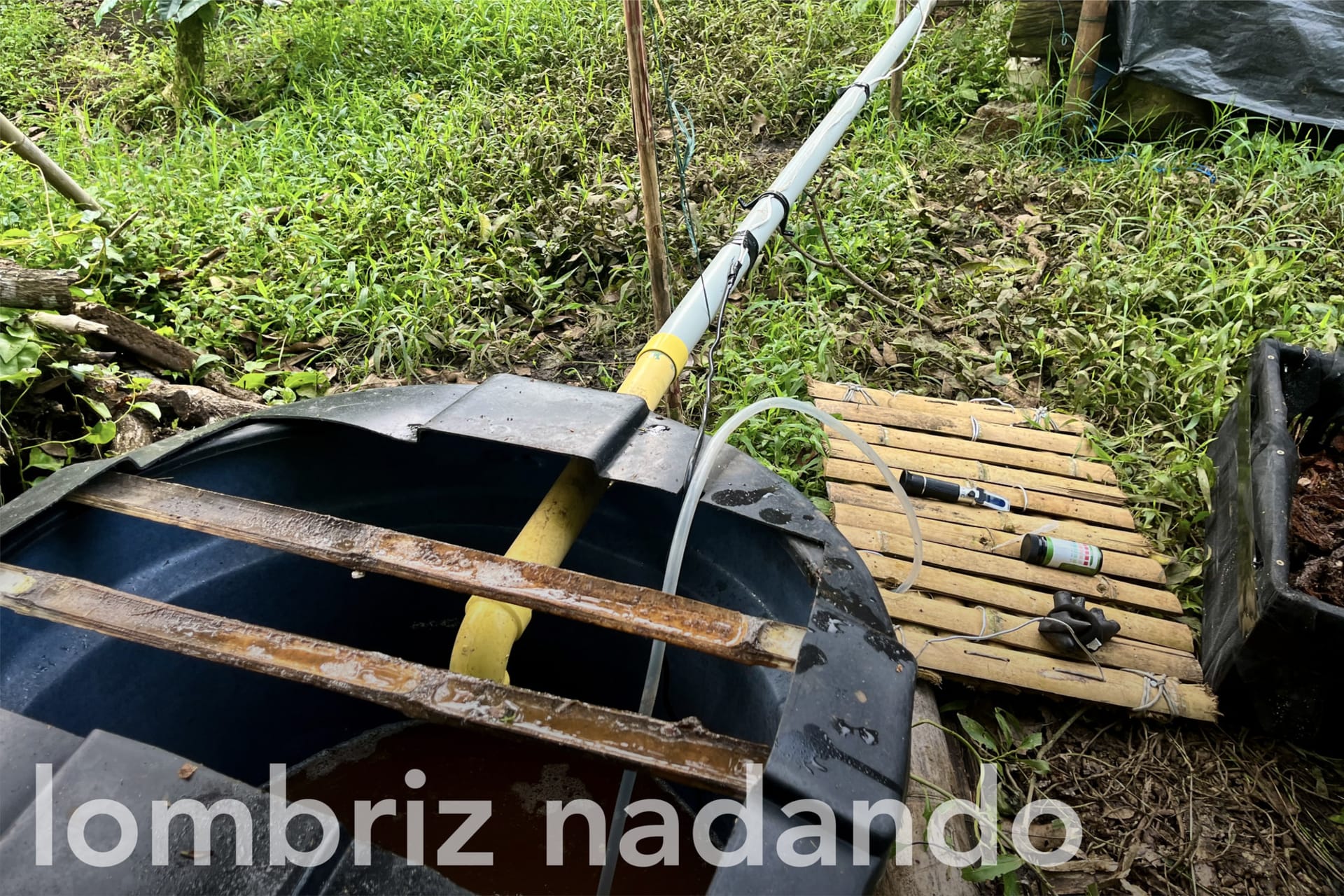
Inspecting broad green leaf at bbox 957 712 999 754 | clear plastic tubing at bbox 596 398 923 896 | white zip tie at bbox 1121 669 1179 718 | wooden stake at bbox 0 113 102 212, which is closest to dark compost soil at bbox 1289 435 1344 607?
white zip tie at bbox 1121 669 1179 718

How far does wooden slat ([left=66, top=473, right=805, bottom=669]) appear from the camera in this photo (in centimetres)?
105

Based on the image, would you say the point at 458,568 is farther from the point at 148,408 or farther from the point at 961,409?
the point at 961,409

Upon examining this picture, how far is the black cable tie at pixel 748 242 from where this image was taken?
7.14 feet

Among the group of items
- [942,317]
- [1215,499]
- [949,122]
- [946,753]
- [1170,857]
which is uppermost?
[949,122]

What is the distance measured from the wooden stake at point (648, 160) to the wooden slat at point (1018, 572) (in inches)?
27.7

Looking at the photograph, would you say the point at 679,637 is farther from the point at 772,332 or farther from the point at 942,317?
the point at 942,317

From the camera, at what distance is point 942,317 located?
3119 millimetres

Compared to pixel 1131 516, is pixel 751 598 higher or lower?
higher

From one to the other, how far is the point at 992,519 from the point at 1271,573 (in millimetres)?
743

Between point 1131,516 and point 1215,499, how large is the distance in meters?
0.22

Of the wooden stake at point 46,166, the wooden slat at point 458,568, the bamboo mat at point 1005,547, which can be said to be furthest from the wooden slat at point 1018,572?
the wooden stake at point 46,166

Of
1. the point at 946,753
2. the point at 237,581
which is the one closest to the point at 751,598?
the point at 946,753

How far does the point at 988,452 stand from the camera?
2.58m

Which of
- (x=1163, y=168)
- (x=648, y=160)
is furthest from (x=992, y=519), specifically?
(x=1163, y=168)
